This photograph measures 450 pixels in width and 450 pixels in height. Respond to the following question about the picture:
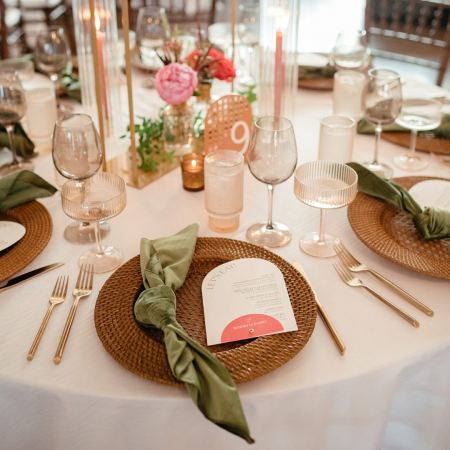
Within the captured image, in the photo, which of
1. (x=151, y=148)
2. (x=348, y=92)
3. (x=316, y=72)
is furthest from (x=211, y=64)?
(x=316, y=72)

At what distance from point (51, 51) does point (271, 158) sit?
3.62ft

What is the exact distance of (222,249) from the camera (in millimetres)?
1218

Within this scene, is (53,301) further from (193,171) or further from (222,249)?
(193,171)

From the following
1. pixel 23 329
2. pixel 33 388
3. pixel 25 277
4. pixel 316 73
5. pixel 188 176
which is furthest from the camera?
pixel 316 73

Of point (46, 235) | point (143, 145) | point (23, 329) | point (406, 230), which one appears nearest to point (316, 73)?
point (143, 145)

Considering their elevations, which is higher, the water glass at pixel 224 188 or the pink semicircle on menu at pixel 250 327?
the water glass at pixel 224 188

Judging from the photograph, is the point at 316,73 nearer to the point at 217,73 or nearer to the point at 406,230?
the point at 217,73

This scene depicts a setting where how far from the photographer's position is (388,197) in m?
1.33

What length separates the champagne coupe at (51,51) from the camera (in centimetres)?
196

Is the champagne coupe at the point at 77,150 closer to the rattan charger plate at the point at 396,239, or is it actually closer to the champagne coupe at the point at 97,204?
the champagne coupe at the point at 97,204

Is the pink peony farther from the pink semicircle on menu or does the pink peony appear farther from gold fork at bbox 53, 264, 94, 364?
the pink semicircle on menu

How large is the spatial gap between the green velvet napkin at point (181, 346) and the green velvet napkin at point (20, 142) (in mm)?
683

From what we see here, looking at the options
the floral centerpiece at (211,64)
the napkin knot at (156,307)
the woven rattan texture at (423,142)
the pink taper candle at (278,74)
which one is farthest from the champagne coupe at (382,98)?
the napkin knot at (156,307)

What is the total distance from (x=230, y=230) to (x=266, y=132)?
26cm
